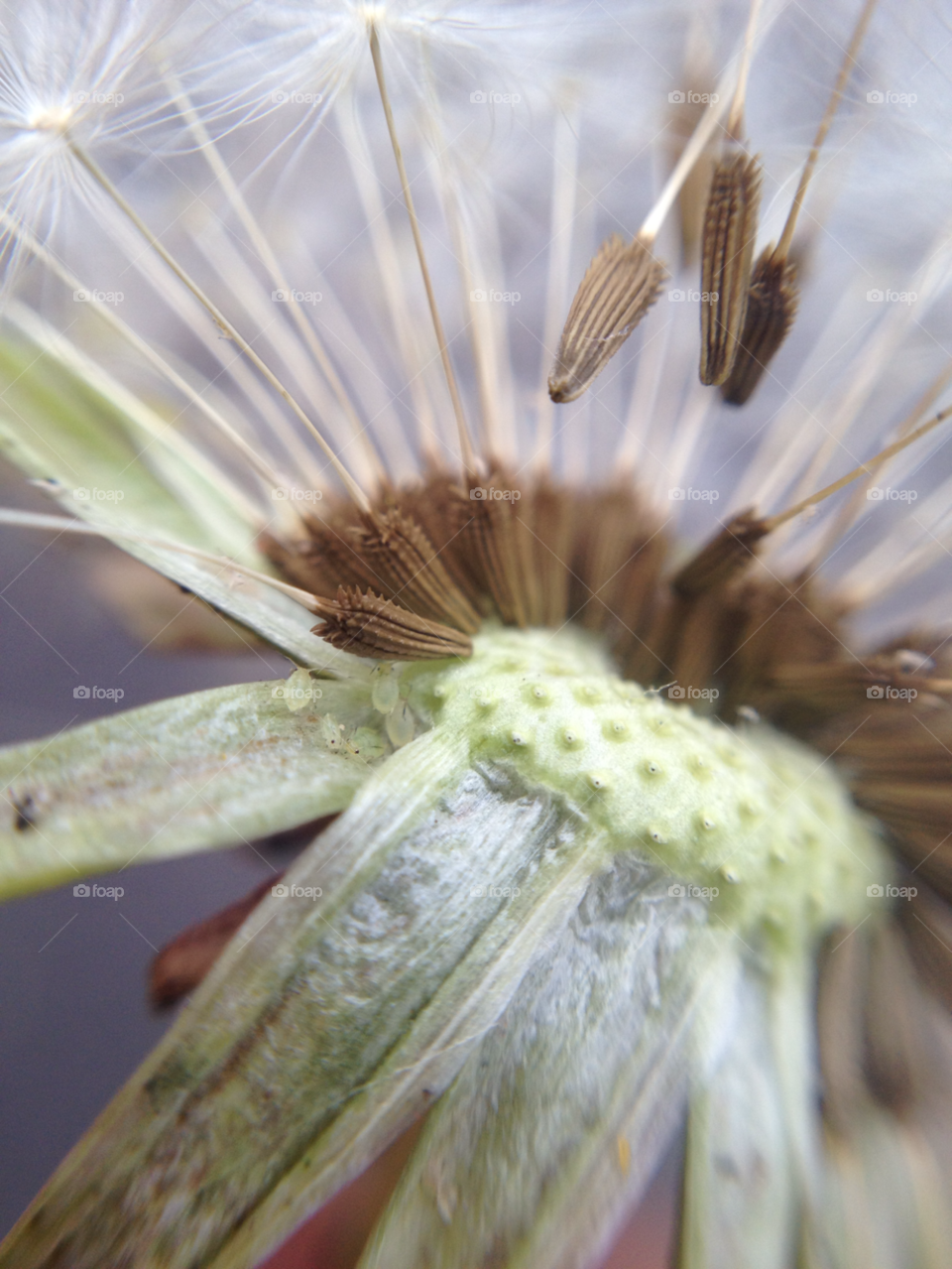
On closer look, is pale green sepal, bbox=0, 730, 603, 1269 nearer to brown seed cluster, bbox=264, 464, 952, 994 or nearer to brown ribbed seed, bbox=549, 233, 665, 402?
brown seed cluster, bbox=264, 464, 952, 994

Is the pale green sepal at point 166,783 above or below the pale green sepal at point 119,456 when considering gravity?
below

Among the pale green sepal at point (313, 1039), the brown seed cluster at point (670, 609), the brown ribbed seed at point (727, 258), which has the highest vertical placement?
the brown ribbed seed at point (727, 258)

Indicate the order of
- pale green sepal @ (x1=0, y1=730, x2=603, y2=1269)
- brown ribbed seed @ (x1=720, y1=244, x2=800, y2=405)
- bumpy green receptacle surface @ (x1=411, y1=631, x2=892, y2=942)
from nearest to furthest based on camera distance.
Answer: pale green sepal @ (x1=0, y1=730, x2=603, y2=1269) < bumpy green receptacle surface @ (x1=411, y1=631, x2=892, y2=942) < brown ribbed seed @ (x1=720, y1=244, x2=800, y2=405)

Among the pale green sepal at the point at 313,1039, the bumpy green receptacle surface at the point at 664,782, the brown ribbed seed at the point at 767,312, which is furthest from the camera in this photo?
the brown ribbed seed at the point at 767,312

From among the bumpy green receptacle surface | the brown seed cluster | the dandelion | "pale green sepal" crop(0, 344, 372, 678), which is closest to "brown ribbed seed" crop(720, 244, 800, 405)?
the dandelion

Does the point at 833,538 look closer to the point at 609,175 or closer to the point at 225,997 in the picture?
the point at 609,175

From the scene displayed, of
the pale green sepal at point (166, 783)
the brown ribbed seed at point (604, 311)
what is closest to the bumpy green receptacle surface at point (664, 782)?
the pale green sepal at point (166, 783)

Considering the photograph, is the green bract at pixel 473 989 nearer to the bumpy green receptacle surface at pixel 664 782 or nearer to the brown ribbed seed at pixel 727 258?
the bumpy green receptacle surface at pixel 664 782

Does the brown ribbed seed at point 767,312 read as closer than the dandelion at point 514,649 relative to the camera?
No
